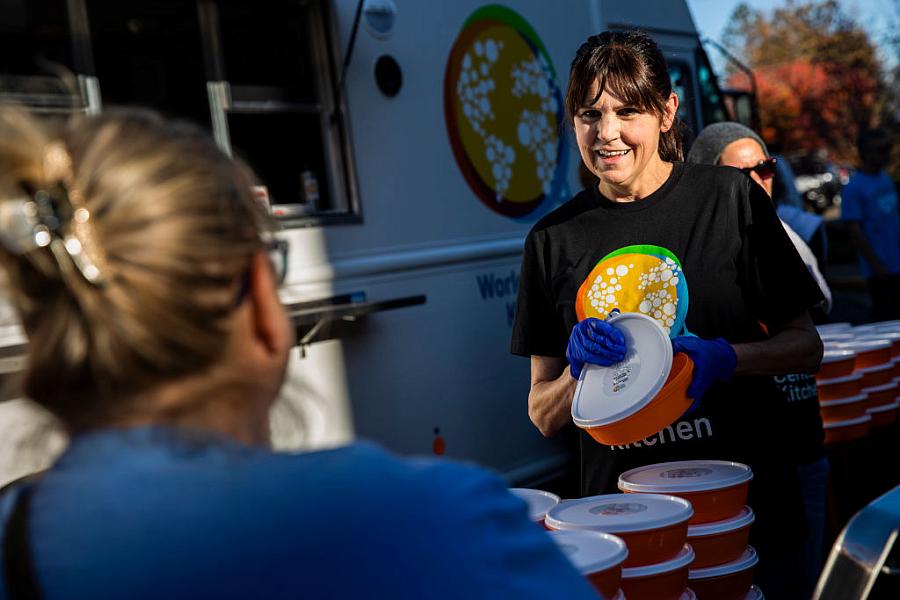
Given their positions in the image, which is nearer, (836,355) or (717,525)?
(717,525)

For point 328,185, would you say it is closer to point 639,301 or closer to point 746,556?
point 639,301

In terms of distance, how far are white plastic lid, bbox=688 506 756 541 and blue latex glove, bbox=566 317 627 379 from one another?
0.40 metres

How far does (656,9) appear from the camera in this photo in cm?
648

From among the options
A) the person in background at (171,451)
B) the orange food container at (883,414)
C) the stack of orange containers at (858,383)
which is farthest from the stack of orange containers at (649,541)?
the orange food container at (883,414)

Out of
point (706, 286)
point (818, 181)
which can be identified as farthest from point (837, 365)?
point (818, 181)

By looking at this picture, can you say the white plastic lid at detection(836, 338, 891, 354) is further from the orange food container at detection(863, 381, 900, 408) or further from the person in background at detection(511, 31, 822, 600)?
the person in background at detection(511, 31, 822, 600)

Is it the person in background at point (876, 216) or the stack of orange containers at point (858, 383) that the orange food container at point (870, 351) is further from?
the person in background at point (876, 216)

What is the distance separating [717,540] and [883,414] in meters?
3.13

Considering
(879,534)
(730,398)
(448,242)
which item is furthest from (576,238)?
(448,242)

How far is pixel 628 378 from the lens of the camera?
2.23 metres

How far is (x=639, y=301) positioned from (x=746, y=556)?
0.63 metres

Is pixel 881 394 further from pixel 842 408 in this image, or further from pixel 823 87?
pixel 823 87

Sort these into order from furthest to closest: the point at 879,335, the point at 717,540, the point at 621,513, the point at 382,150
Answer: the point at 879,335 < the point at 382,150 < the point at 717,540 < the point at 621,513

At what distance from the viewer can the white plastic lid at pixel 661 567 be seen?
1.86 m
